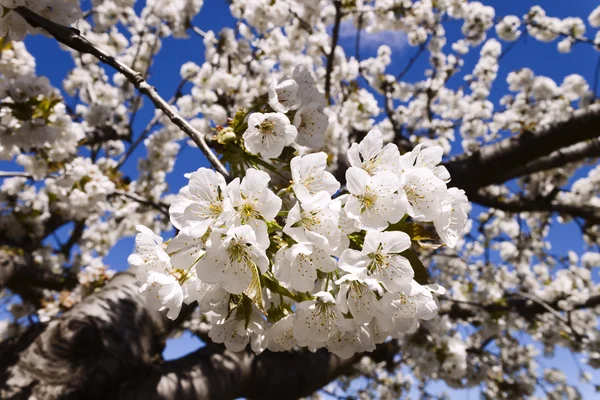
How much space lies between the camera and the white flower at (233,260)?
2.44 ft

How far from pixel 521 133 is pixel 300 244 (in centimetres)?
273

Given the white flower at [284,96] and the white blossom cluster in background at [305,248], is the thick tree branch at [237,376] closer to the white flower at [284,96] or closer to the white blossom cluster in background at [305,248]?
the white blossom cluster in background at [305,248]

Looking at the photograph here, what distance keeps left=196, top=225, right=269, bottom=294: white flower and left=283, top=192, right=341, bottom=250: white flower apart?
8 centimetres

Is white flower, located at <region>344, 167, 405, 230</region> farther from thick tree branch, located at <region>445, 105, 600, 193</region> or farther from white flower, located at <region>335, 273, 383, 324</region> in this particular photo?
thick tree branch, located at <region>445, 105, 600, 193</region>

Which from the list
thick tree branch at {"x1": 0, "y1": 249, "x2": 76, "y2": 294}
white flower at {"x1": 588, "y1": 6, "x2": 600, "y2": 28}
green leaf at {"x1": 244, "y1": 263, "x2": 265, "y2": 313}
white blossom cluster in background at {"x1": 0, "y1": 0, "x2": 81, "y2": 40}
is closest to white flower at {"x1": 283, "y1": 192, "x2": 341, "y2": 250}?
green leaf at {"x1": 244, "y1": 263, "x2": 265, "y2": 313}

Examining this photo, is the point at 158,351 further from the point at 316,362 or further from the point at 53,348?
the point at 316,362

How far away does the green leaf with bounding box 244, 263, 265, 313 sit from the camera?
0.78 m

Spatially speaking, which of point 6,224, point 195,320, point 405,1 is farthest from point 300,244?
point 405,1

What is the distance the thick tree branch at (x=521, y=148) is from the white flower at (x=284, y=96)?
2013 mm

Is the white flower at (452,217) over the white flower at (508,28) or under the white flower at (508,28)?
under

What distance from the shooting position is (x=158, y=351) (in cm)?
263

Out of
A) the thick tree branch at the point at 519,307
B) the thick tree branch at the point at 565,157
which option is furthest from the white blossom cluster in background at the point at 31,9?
the thick tree branch at the point at 519,307

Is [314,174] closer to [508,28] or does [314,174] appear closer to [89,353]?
[89,353]

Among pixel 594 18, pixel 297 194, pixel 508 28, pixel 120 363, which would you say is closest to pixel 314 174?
pixel 297 194
